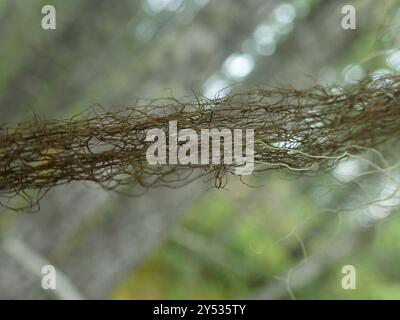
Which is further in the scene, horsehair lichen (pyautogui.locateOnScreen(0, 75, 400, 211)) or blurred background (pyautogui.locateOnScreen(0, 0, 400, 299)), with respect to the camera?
blurred background (pyautogui.locateOnScreen(0, 0, 400, 299))

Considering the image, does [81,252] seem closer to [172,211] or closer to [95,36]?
[172,211]

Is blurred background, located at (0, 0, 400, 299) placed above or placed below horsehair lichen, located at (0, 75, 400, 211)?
above

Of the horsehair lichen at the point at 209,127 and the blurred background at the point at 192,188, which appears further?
the blurred background at the point at 192,188

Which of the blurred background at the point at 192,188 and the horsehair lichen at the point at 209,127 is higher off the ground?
the blurred background at the point at 192,188
